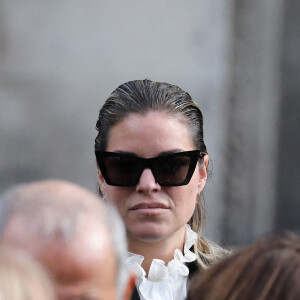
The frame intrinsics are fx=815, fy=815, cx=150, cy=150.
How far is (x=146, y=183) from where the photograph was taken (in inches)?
99.0

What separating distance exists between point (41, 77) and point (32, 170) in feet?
2.21

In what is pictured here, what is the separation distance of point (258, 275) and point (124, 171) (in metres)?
0.95

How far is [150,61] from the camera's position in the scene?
595 cm

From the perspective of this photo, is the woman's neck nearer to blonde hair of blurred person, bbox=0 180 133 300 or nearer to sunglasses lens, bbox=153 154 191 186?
sunglasses lens, bbox=153 154 191 186

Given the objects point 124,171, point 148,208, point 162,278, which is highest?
point 124,171

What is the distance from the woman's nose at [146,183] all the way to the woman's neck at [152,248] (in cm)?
16

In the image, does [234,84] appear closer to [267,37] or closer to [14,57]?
[267,37]

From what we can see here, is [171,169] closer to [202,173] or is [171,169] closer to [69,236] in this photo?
[202,173]

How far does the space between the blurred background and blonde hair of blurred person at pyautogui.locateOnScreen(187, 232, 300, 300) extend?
154 inches

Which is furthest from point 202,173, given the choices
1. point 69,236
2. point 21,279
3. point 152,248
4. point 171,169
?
point 21,279

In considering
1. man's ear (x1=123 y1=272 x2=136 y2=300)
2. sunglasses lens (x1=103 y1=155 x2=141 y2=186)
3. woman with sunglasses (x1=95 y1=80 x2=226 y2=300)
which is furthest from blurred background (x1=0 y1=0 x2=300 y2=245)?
man's ear (x1=123 y1=272 x2=136 y2=300)

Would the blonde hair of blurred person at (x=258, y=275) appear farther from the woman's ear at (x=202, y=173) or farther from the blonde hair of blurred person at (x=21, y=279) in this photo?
the woman's ear at (x=202, y=173)

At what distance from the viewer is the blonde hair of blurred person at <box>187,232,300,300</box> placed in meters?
1.61

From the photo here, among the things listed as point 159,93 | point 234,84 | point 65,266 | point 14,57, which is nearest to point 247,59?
point 234,84
